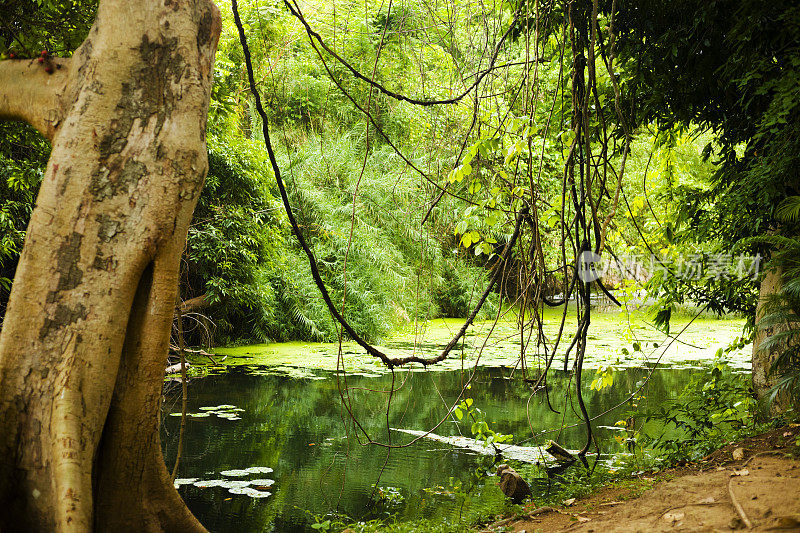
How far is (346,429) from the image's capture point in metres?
5.47

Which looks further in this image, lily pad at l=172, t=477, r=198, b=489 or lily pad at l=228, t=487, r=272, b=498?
lily pad at l=172, t=477, r=198, b=489

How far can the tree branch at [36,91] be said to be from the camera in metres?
2.10

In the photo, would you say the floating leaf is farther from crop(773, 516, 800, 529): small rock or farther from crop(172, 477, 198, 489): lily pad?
crop(773, 516, 800, 529): small rock

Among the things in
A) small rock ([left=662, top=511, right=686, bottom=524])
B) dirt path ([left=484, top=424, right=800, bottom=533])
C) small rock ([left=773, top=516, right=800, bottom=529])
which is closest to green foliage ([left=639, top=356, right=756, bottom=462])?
dirt path ([left=484, top=424, right=800, bottom=533])

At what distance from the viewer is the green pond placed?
3.78 m

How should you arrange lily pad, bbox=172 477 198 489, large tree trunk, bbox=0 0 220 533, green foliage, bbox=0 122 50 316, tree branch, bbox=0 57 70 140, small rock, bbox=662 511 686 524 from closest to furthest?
large tree trunk, bbox=0 0 220 533 < tree branch, bbox=0 57 70 140 < small rock, bbox=662 511 686 524 < lily pad, bbox=172 477 198 489 < green foliage, bbox=0 122 50 316

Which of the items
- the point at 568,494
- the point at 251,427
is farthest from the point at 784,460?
the point at 251,427

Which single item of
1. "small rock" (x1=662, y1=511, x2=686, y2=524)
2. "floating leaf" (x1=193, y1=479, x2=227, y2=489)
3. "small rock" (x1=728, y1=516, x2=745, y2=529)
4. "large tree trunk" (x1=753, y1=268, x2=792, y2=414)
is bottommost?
"floating leaf" (x1=193, y1=479, x2=227, y2=489)

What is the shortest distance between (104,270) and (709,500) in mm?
2452

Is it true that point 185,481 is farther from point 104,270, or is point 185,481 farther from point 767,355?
point 767,355

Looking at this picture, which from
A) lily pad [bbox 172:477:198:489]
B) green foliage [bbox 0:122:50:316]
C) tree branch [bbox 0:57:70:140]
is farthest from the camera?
green foliage [bbox 0:122:50:316]

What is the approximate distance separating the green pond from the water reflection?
0.04ft

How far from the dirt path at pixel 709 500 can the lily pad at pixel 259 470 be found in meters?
1.82

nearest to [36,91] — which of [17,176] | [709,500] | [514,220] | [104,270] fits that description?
[104,270]
